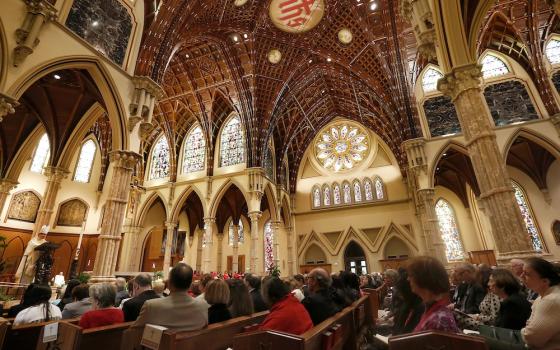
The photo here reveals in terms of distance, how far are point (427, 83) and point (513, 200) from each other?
11.3 m

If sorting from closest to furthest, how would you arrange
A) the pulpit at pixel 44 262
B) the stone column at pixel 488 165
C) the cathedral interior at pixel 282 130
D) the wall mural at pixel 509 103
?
the stone column at pixel 488 165, the cathedral interior at pixel 282 130, the pulpit at pixel 44 262, the wall mural at pixel 509 103

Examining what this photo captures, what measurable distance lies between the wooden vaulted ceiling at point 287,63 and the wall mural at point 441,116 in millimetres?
1030

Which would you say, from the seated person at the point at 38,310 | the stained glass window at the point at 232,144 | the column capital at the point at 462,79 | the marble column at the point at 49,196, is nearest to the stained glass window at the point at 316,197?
the stained glass window at the point at 232,144

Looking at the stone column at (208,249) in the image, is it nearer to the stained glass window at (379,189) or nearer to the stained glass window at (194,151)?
the stained glass window at (194,151)

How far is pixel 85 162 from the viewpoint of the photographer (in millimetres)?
16359

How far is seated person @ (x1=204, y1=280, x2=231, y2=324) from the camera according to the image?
8.83 feet

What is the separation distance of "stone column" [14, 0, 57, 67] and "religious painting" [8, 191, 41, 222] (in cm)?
1075

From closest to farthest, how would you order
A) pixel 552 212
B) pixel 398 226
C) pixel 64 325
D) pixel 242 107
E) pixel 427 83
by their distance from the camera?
pixel 64 325 < pixel 552 212 < pixel 427 83 < pixel 242 107 < pixel 398 226

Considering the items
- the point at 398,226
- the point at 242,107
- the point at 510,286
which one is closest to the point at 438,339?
the point at 510,286

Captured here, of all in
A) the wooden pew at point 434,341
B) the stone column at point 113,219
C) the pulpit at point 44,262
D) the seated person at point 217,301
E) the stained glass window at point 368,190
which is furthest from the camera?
the stained glass window at point 368,190

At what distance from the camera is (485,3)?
6.65 metres

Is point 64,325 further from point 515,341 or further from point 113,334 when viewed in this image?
point 515,341

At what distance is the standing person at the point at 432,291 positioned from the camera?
1559 mm

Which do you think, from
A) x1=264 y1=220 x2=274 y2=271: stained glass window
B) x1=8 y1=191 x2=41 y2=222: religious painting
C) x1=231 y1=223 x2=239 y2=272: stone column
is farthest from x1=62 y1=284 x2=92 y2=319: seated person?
x1=264 y1=220 x2=274 y2=271: stained glass window
